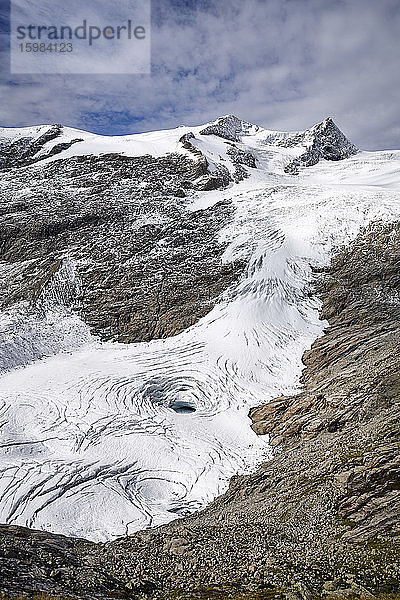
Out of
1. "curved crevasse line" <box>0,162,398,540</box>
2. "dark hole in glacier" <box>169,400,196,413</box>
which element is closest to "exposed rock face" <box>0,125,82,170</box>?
"curved crevasse line" <box>0,162,398,540</box>

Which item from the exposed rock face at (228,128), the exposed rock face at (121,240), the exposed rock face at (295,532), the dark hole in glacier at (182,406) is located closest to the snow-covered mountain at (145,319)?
the dark hole in glacier at (182,406)

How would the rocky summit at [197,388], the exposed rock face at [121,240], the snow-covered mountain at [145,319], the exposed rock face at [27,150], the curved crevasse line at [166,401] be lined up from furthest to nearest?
1. the exposed rock face at [27,150]
2. the exposed rock face at [121,240]
3. the snow-covered mountain at [145,319]
4. the curved crevasse line at [166,401]
5. the rocky summit at [197,388]

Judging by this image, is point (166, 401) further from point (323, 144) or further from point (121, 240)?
point (323, 144)

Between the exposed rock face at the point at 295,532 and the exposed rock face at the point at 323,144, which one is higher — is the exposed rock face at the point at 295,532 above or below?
below

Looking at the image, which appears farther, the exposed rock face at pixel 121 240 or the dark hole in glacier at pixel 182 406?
the exposed rock face at pixel 121 240

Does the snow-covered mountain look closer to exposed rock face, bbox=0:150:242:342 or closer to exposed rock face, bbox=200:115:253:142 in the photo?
exposed rock face, bbox=0:150:242:342

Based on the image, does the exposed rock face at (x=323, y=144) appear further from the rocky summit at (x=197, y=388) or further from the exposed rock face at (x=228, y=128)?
the rocky summit at (x=197, y=388)
